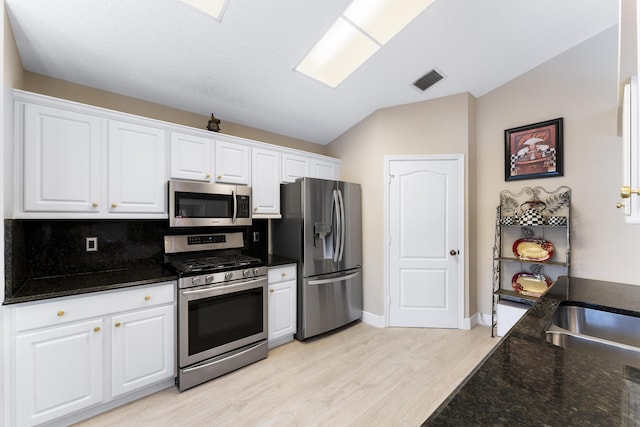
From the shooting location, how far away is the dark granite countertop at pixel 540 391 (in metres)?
0.63

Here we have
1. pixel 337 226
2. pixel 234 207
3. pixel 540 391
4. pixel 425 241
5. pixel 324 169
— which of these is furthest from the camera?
pixel 324 169

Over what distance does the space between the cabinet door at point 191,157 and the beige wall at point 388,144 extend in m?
1.92

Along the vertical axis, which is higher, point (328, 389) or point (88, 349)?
point (88, 349)

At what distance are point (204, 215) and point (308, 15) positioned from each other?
185 cm

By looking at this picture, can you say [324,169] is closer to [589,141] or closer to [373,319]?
[373,319]

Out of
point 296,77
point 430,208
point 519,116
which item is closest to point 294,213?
point 296,77

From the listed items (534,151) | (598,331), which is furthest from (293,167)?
(598,331)

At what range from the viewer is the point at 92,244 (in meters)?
2.28

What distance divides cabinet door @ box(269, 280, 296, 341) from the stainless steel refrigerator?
0.29 feet

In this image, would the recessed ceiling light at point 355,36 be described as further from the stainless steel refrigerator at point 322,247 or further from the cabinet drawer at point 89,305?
the cabinet drawer at point 89,305

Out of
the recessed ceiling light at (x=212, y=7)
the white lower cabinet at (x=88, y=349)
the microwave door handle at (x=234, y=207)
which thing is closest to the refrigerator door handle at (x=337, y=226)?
the microwave door handle at (x=234, y=207)

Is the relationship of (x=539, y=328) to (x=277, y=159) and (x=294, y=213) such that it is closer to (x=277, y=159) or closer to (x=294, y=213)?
(x=294, y=213)

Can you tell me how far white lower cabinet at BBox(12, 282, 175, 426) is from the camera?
1635mm

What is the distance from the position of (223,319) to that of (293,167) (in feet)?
5.89
